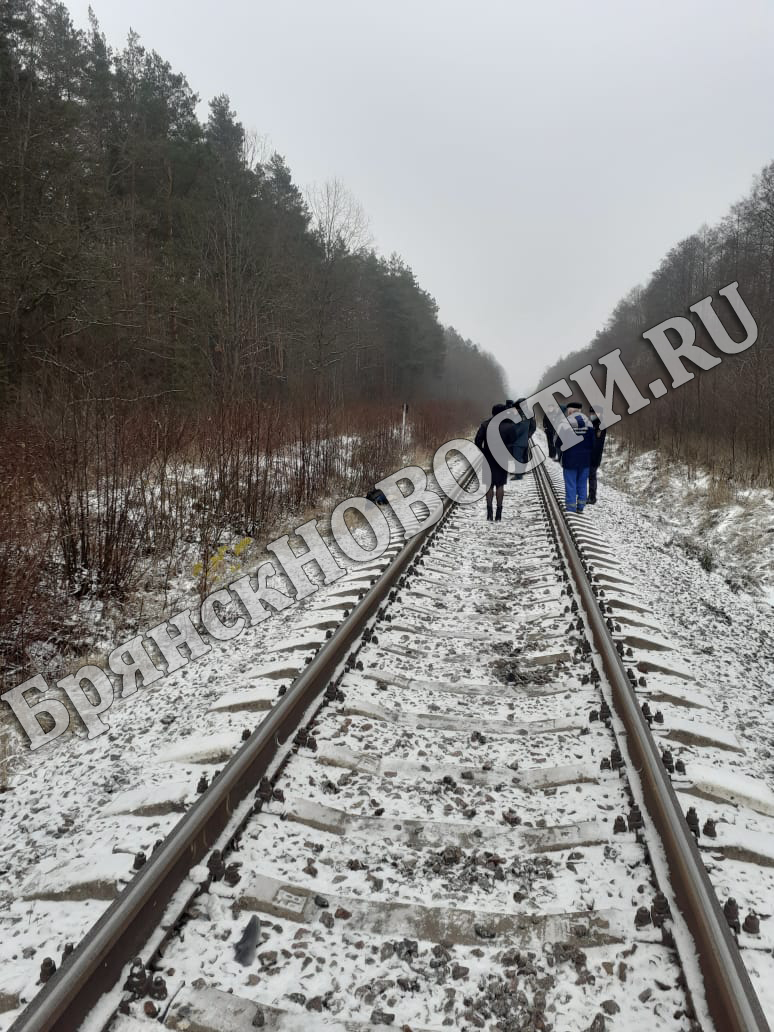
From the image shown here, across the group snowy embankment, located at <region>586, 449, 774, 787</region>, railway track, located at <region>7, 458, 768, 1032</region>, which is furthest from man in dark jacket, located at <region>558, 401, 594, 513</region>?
railway track, located at <region>7, 458, 768, 1032</region>

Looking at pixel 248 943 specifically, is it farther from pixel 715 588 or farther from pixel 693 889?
pixel 715 588

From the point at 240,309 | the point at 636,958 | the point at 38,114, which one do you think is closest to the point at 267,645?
the point at 636,958

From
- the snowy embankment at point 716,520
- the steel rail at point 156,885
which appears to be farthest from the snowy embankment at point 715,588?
the steel rail at point 156,885

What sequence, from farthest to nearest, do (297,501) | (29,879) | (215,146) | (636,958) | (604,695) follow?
(215,146), (297,501), (604,695), (29,879), (636,958)

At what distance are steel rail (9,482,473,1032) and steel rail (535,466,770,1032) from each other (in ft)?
5.20

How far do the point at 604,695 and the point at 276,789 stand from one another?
73.5 inches

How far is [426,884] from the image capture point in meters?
2.07

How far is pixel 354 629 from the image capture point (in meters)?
4.12

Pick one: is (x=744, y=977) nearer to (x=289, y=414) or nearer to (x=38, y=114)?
(x=289, y=414)

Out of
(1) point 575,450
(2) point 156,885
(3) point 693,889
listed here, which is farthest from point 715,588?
(2) point 156,885

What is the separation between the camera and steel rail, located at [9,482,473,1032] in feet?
4.89

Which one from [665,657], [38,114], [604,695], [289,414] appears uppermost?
[38,114]

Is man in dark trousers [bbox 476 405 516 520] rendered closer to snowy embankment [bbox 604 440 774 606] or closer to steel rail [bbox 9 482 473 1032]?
snowy embankment [bbox 604 440 774 606]

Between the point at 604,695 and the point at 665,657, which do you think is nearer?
the point at 604,695
